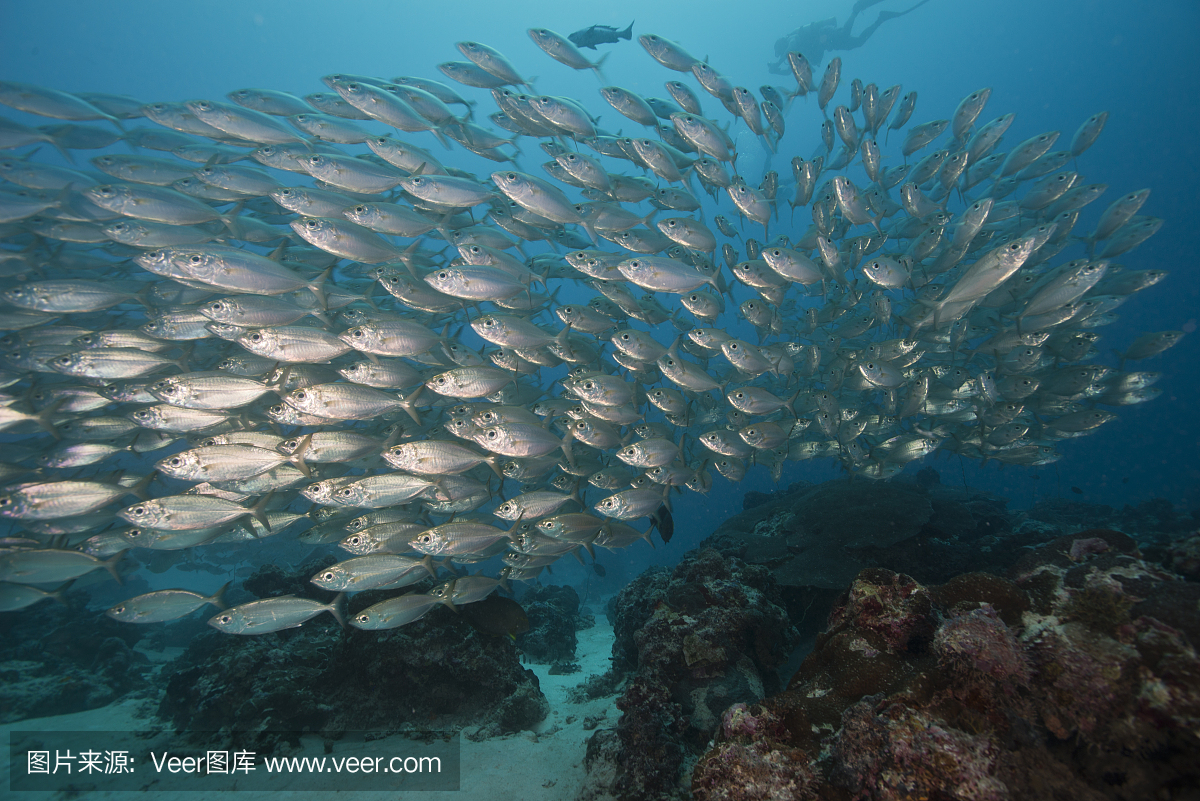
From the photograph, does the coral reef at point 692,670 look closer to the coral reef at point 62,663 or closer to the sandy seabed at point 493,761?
the sandy seabed at point 493,761

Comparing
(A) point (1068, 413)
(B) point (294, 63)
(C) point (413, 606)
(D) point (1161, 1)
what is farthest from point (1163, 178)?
(B) point (294, 63)

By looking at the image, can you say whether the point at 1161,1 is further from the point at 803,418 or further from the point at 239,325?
the point at 239,325

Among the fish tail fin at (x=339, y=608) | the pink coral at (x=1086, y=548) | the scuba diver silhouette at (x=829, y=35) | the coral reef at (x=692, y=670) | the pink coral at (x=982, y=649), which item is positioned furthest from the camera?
the scuba diver silhouette at (x=829, y=35)

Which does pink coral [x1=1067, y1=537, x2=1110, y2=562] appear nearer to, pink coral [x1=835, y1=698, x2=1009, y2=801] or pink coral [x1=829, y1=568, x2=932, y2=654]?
pink coral [x1=829, y1=568, x2=932, y2=654]

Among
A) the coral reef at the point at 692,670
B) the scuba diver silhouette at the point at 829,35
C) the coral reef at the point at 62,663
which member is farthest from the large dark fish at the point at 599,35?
the scuba diver silhouette at the point at 829,35

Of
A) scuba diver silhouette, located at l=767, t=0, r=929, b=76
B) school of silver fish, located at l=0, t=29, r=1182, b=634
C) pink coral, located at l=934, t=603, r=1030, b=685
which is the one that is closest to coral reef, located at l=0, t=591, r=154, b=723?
school of silver fish, located at l=0, t=29, r=1182, b=634

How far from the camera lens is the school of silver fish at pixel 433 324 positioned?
4.98 m

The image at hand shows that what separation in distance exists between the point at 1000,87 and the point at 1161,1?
1122 cm

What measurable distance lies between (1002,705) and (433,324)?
7.98 m

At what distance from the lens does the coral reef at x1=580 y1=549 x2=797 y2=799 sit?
377cm

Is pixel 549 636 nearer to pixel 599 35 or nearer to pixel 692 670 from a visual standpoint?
pixel 692 670

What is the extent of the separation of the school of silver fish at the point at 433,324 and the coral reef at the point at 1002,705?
119 inches

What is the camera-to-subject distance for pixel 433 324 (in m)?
7.54

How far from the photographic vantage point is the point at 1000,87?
4716 centimetres
